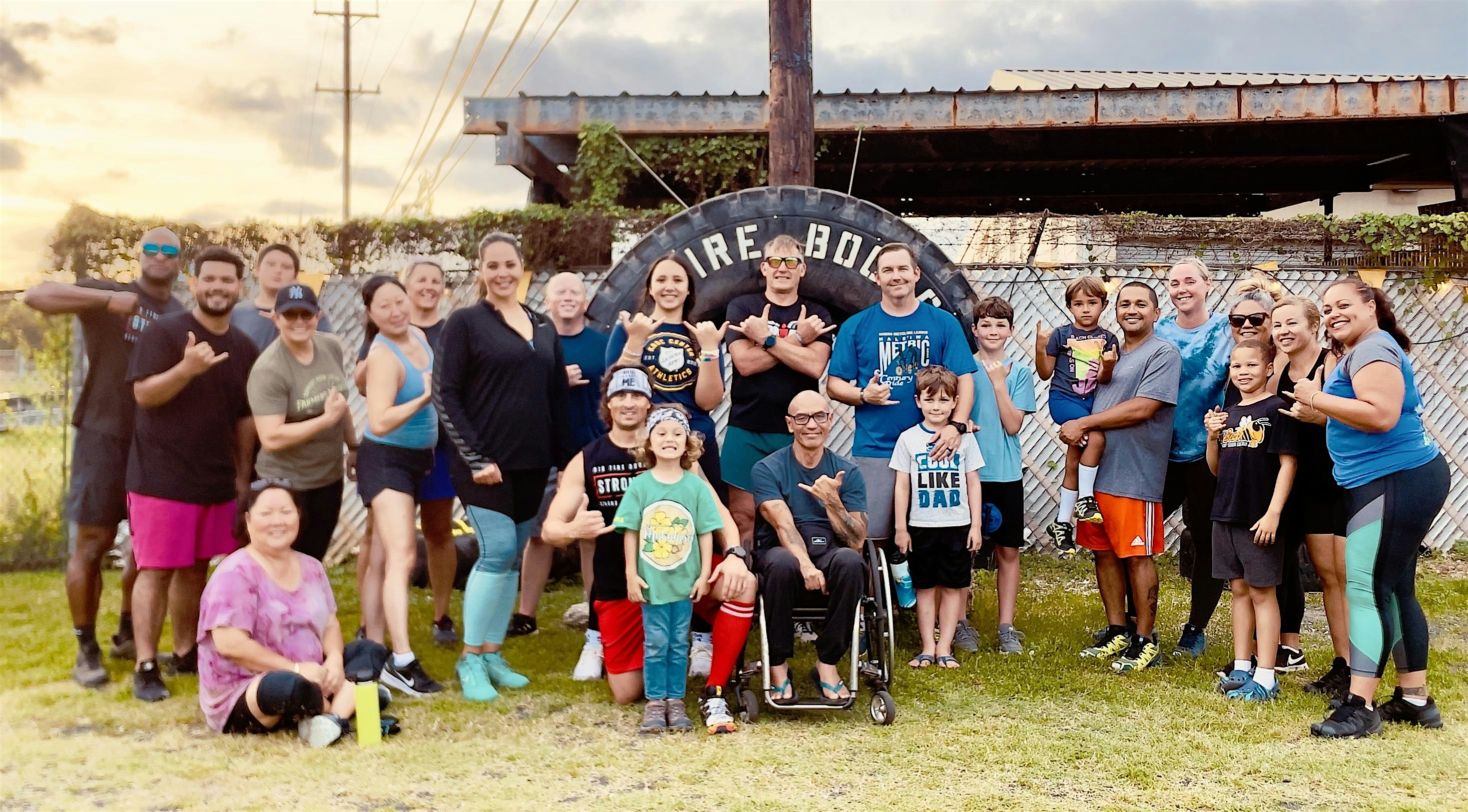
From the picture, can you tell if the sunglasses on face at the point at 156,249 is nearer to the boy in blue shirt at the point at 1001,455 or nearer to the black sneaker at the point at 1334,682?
the boy in blue shirt at the point at 1001,455

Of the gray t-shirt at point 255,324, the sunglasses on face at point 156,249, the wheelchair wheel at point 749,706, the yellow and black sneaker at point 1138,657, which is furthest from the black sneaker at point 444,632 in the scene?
the yellow and black sneaker at point 1138,657

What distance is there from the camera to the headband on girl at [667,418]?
386cm

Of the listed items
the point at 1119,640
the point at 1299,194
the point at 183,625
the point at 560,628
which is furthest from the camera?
the point at 1299,194

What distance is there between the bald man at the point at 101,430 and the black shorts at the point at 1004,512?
3.62m

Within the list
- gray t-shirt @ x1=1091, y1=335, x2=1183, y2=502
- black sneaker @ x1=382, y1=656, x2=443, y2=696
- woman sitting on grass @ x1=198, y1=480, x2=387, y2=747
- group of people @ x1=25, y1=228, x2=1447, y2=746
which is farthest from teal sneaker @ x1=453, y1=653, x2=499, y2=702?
gray t-shirt @ x1=1091, y1=335, x2=1183, y2=502

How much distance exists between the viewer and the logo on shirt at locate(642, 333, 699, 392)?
441 centimetres

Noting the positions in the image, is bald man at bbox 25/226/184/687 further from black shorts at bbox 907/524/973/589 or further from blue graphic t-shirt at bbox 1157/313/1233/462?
blue graphic t-shirt at bbox 1157/313/1233/462

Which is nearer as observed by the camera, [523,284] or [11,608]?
[11,608]

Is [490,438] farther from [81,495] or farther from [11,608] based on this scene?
[11,608]

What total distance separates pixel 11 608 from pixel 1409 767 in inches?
247

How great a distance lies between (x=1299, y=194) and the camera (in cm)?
1205

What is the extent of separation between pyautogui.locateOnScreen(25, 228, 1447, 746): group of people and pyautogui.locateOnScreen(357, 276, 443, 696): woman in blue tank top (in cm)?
1

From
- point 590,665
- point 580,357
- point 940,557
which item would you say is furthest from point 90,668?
point 940,557

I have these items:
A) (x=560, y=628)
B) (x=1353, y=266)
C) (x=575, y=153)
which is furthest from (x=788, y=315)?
(x=575, y=153)
